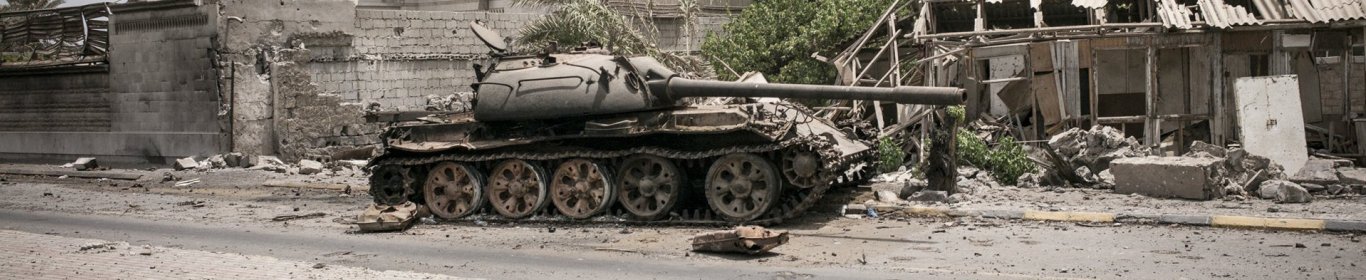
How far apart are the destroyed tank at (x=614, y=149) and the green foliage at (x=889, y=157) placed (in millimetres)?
3738

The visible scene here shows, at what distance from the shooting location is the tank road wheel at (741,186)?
1384cm

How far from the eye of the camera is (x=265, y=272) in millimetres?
10992

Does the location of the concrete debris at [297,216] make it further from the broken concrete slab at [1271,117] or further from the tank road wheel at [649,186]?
the broken concrete slab at [1271,117]

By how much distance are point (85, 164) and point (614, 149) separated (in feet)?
46.4

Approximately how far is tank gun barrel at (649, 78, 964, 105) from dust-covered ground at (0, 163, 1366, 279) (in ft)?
4.03

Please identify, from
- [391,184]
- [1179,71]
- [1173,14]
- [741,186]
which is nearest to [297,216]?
[391,184]

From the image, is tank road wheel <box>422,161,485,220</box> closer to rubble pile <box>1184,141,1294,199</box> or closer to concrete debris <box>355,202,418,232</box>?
concrete debris <box>355,202,418,232</box>

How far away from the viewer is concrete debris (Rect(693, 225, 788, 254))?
11.5m

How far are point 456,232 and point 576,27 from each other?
10408 mm

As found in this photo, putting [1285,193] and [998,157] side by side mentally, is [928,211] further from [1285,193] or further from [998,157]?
[998,157]

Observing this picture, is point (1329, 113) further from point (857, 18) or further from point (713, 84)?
point (713, 84)

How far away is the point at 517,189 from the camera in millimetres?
15086

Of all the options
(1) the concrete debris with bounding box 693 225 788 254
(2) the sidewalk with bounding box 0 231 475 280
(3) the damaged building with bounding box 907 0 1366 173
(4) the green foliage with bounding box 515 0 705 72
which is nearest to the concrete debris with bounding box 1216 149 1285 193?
(3) the damaged building with bounding box 907 0 1366 173

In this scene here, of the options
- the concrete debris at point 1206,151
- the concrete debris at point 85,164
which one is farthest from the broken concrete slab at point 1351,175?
the concrete debris at point 85,164
